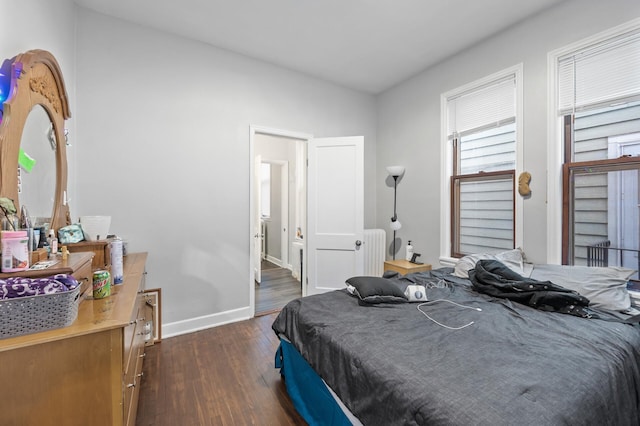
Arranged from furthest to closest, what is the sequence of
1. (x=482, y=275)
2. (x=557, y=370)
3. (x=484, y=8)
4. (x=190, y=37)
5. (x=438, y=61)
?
(x=438, y=61)
(x=190, y=37)
(x=484, y=8)
(x=482, y=275)
(x=557, y=370)

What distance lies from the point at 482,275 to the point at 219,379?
223 cm

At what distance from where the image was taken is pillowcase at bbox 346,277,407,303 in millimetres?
1955

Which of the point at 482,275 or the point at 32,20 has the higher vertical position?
the point at 32,20

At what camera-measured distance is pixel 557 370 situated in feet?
3.81

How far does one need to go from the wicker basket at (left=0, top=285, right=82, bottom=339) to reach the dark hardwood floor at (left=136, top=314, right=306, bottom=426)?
1.13 m

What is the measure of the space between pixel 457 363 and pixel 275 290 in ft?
11.4

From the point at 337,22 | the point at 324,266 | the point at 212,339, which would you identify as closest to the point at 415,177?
the point at 324,266

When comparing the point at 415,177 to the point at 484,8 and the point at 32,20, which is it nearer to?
the point at 484,8

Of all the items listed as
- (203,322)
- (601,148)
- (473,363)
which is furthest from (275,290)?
(601,148)

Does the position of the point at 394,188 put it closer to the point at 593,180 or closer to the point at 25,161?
the point at 593,180

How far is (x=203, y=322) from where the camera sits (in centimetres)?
303

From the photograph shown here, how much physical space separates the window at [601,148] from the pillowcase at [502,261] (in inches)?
13.7

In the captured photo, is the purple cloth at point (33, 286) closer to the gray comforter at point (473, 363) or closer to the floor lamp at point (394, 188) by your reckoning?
the gray comforter at point (473, 363)

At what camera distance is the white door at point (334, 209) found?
3.65 meters
